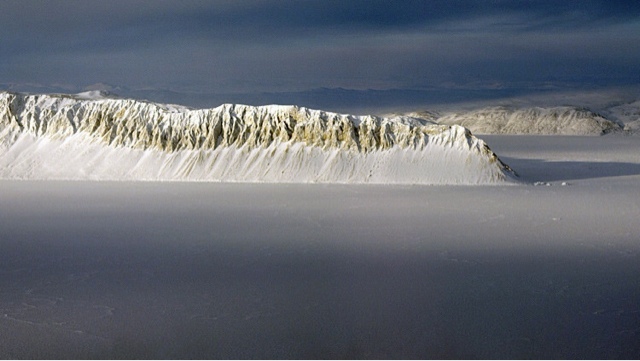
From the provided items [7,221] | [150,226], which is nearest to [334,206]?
[150,226]

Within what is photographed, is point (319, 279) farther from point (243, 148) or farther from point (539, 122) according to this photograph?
point (539, 122)

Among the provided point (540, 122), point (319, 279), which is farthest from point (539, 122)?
point (319, 279)

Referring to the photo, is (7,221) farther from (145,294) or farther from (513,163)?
(513,163)

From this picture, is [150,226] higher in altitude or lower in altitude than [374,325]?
higher

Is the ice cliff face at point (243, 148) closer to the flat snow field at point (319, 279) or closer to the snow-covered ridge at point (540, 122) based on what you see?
the flat snow field at point (319, 279)

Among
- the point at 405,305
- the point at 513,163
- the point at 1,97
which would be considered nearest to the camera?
the point at 405,305

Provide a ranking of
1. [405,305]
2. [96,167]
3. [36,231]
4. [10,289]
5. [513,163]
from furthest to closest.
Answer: [513,163] < [96,167] < [36,231] < [10,289] < [405,305]

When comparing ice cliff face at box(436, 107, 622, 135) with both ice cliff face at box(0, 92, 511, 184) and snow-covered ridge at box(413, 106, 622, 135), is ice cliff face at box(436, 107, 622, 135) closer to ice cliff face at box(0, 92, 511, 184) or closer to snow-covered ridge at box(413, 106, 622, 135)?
snow-covered ridge at box(413, 106, 622, 135)

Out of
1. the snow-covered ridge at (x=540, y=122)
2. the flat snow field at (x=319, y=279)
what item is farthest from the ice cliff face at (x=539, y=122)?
the flat snow field at (x=319, y=279)
